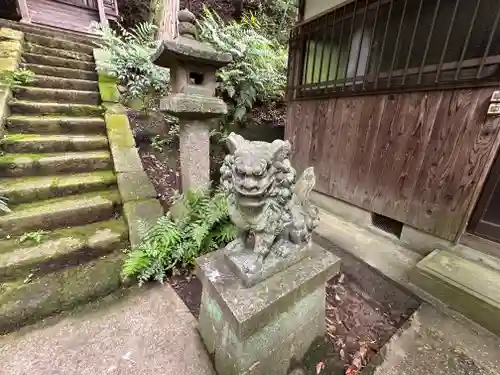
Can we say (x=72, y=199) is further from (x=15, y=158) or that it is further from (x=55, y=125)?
(x=55, y=125)

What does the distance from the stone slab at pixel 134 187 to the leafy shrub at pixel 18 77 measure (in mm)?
2393

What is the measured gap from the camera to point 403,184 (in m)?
3.00

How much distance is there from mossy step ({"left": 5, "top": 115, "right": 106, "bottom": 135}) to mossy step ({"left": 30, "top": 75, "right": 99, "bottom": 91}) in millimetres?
994

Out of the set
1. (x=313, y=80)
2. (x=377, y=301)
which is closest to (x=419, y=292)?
(x=377, y=301)

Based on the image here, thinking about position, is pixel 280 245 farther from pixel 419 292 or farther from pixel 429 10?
pixel 429 10

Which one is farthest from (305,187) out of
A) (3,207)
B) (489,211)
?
(3,207)

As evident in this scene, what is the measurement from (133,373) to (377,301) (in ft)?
7.63

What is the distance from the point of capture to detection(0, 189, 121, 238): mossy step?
257 centimetres

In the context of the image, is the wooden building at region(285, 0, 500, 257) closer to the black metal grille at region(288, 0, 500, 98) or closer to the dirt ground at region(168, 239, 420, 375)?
the black metal grille at region(288, 0, 500, 98)

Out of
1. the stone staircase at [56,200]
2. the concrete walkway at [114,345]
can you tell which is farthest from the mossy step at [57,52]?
the concrete walkway at [114,345]

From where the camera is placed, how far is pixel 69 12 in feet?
27.5

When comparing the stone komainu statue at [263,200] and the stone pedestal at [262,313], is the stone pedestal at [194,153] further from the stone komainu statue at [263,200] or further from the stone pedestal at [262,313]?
the stone komainu statue at [263,200]

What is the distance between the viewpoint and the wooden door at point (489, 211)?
234 centimetres

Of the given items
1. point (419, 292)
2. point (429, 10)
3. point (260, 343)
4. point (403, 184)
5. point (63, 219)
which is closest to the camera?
point (260, 343)
